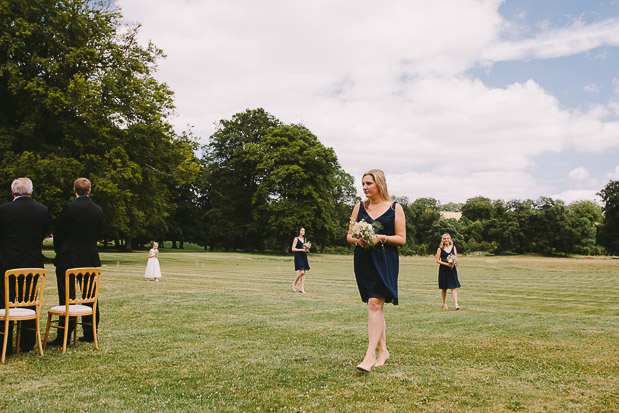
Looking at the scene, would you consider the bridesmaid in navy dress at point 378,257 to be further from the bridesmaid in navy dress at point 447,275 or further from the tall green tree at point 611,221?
the tall green tree at point 611,221

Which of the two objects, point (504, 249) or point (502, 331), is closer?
point (502, 331)

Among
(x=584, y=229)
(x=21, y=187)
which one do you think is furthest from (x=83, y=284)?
(x=584, y=229)

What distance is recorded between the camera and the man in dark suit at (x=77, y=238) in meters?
7.77

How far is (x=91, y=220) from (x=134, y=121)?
2765 centimetres

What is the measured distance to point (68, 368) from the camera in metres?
6.37

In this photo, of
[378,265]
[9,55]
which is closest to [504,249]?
[9,55]

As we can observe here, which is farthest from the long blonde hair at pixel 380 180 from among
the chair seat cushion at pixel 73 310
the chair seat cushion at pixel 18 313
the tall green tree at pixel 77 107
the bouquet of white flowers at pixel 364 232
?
the tall green tree at pixel 77 107

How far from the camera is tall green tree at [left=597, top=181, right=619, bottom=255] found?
68.3m

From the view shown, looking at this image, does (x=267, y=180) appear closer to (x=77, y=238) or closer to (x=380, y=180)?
(x=77, y=238)

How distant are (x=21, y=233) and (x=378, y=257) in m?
5.65

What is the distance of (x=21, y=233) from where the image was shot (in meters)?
7.42

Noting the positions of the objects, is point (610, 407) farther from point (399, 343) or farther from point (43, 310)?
point (43, 310)

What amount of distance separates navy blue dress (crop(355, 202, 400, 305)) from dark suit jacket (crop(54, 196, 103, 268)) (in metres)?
4.53

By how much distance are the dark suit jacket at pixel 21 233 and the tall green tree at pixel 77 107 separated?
69.7 feet
